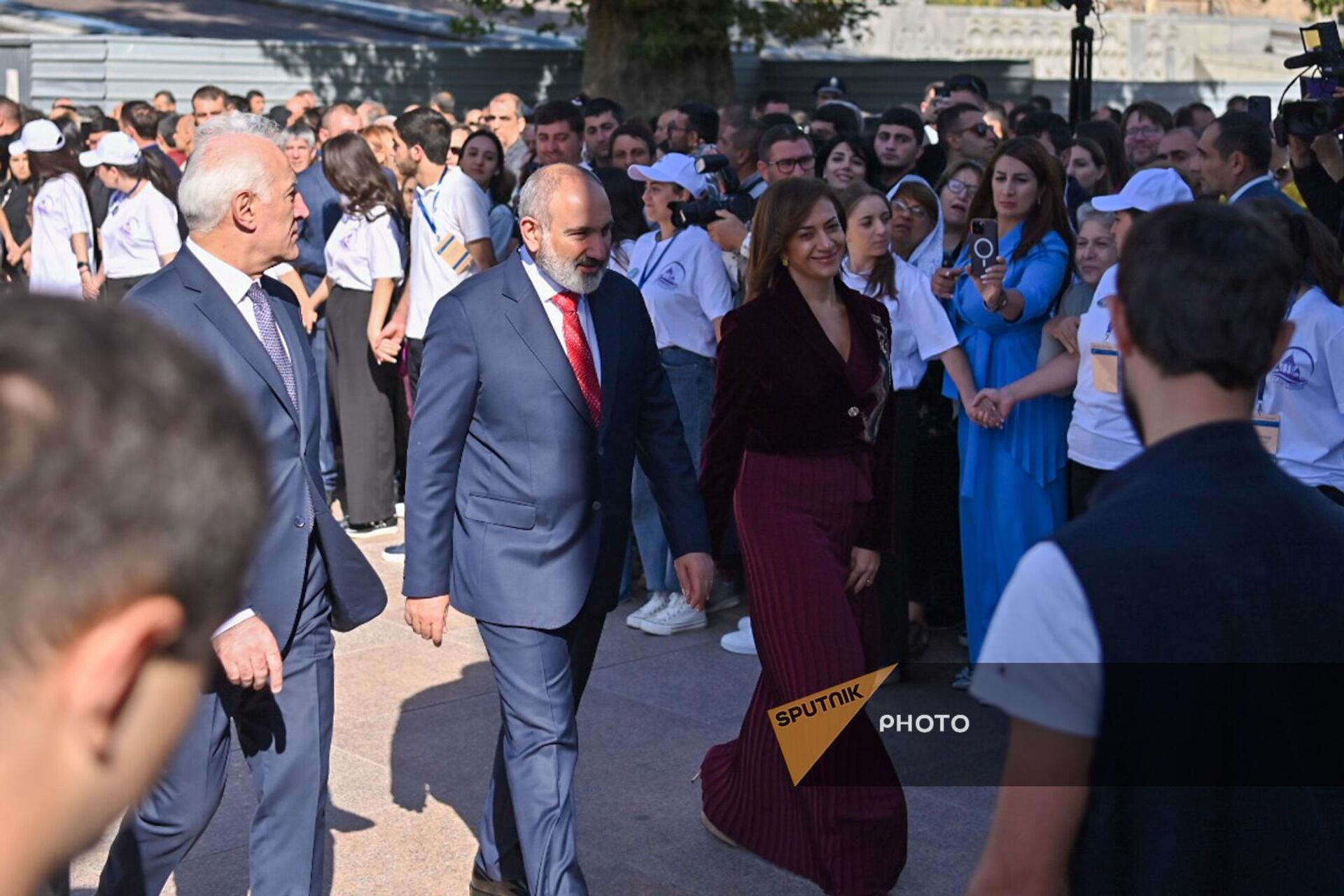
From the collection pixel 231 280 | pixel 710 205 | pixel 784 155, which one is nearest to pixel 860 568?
pixel 231 280

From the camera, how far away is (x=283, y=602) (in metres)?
3.95

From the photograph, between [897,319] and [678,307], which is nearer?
[897,319]

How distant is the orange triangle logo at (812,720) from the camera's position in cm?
482

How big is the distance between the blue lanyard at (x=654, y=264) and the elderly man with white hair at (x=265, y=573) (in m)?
3.42

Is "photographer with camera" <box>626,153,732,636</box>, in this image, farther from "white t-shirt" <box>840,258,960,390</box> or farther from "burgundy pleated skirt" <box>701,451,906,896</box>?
"burgundy pleated skirt" <box>701,451,906,896</box>

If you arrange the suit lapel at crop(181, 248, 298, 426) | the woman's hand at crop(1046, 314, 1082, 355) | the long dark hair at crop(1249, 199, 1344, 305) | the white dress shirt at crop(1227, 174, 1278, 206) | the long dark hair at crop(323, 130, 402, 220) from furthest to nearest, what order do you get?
the long dark hair at crop(323, 130, 402, 220), the white dress shirt at crop(1227, 174, 1278, 206), the woman's hand at crop(1046, 314, 1082, 355), the long dark hair at crop(1249, 199, 1344, 305), the suit lapel at crop(181, 248, 298, 426)

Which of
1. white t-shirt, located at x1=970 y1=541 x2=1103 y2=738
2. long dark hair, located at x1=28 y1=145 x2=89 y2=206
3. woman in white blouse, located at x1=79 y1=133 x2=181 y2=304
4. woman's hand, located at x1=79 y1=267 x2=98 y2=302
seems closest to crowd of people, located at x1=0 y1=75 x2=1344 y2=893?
white t-shirt, located at x1=970 y1=541 x2=1103 y2=738

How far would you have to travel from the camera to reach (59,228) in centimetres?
1119

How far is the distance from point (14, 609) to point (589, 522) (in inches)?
132

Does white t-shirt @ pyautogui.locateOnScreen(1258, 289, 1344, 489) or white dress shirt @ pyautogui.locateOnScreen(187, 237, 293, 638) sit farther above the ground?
white dress shirt @ pyautogui.locateOnScreen(187, 237, 293, 638)

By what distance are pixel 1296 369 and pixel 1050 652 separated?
11.6 ft

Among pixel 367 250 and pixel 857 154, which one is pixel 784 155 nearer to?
pixel 857 154

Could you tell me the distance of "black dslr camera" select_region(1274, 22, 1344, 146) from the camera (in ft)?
23.3

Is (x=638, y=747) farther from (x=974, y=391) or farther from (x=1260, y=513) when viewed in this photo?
(x=1260, y=513)
